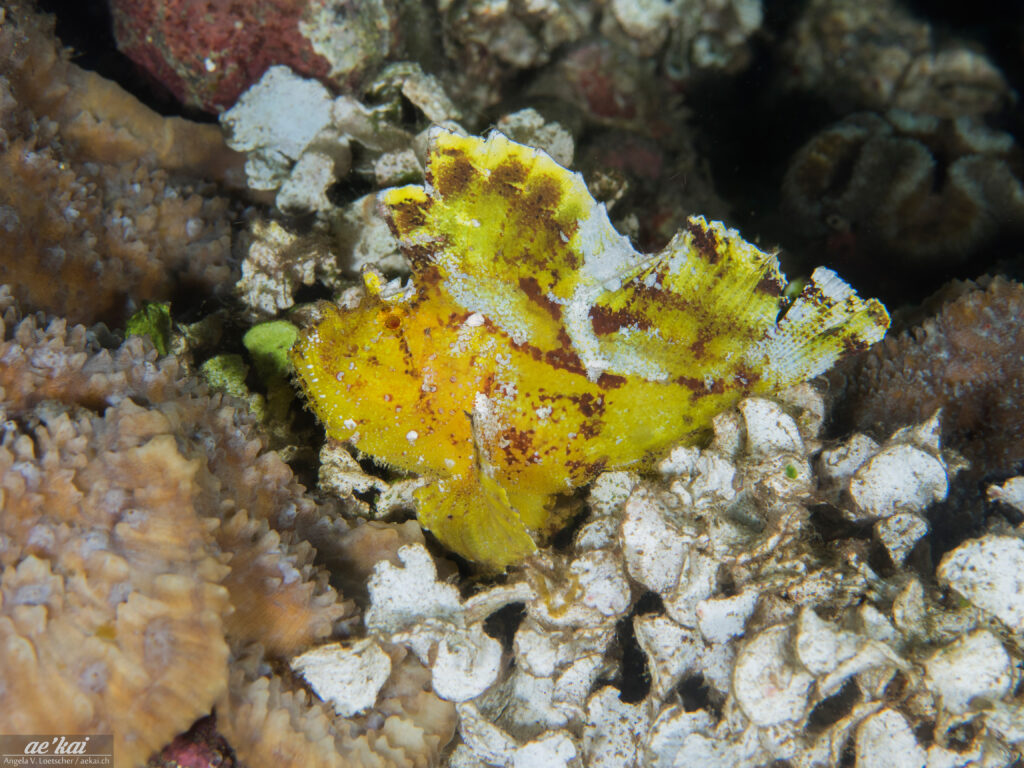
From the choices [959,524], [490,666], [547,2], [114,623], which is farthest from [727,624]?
[547,2]

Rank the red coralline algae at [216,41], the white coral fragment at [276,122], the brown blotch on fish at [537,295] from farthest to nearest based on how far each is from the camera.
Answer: the red coralline algae at [216,41] → the white coral fragment at [276,122] → the brown blotch on fish at [537,295]

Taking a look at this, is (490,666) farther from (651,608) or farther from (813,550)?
(813,550)

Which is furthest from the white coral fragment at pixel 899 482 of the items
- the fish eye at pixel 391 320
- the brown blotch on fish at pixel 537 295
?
the fish eye at pixel 391 320

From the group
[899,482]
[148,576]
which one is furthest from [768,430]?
[148,576]

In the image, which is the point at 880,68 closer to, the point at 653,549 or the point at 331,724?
the point at 653,549

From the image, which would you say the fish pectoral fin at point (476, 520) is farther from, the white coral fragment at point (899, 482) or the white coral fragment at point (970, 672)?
the white coral fragment at point (970, 672)

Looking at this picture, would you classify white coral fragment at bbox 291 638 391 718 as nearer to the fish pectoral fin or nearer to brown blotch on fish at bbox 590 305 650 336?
the fish pectoral fin
